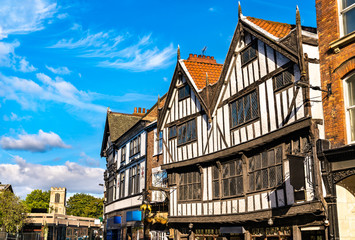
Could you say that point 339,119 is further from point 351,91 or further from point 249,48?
point 249,48

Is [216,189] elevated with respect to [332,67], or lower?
lower

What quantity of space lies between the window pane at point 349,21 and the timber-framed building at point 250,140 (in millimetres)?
1297

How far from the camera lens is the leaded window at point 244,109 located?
1739 cm

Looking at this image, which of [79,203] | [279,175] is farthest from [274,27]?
[79,203]

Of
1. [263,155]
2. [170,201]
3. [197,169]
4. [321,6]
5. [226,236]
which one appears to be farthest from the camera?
[170,201]

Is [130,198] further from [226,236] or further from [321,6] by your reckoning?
[321,6]

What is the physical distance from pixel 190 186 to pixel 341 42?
12.1 metres

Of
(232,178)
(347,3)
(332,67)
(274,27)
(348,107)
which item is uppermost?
(274,27)

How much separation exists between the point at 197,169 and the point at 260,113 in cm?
634

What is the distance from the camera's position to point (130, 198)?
104 ft

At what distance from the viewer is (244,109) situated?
18141 mm

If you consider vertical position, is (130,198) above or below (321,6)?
below

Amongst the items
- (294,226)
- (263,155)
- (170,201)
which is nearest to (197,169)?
(170,201)

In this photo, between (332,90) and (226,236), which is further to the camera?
(226,236)
